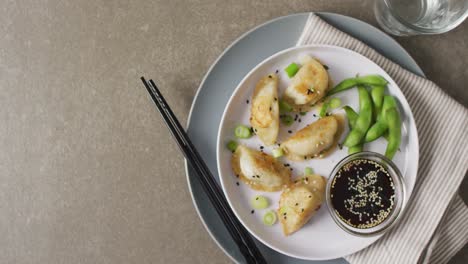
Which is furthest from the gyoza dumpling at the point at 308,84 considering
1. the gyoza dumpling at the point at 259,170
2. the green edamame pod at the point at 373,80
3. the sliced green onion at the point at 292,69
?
the gyoza dumpling at the point at 259,170

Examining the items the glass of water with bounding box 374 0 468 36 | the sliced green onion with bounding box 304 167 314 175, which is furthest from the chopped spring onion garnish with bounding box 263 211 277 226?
the glass of water with bounding box 374 0 468 36

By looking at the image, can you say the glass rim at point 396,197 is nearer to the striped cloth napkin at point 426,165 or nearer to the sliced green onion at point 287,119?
the striped cloth napkin at point 426,165

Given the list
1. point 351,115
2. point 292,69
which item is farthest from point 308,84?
point 351,115

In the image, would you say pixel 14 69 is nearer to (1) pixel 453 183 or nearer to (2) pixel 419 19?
(2) pixel 419 19

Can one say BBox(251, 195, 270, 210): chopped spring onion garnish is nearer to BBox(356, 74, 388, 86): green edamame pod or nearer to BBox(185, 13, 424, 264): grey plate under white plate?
BBox(185, 13, 424, 264): grey plate under white plate

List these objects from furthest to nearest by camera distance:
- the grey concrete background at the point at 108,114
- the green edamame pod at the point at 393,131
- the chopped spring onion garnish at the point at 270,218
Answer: the grey concrete background at the point at 108,114
the chopped spring onion garnish at the point at 270,218
the green edamame pod at the point at 393,131

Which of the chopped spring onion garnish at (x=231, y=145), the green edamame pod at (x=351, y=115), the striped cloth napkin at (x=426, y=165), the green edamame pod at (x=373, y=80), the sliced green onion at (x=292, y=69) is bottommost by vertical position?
the striped cloth napkin at (x=426, y=165)

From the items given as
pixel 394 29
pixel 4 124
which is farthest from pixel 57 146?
pixel 394 29
